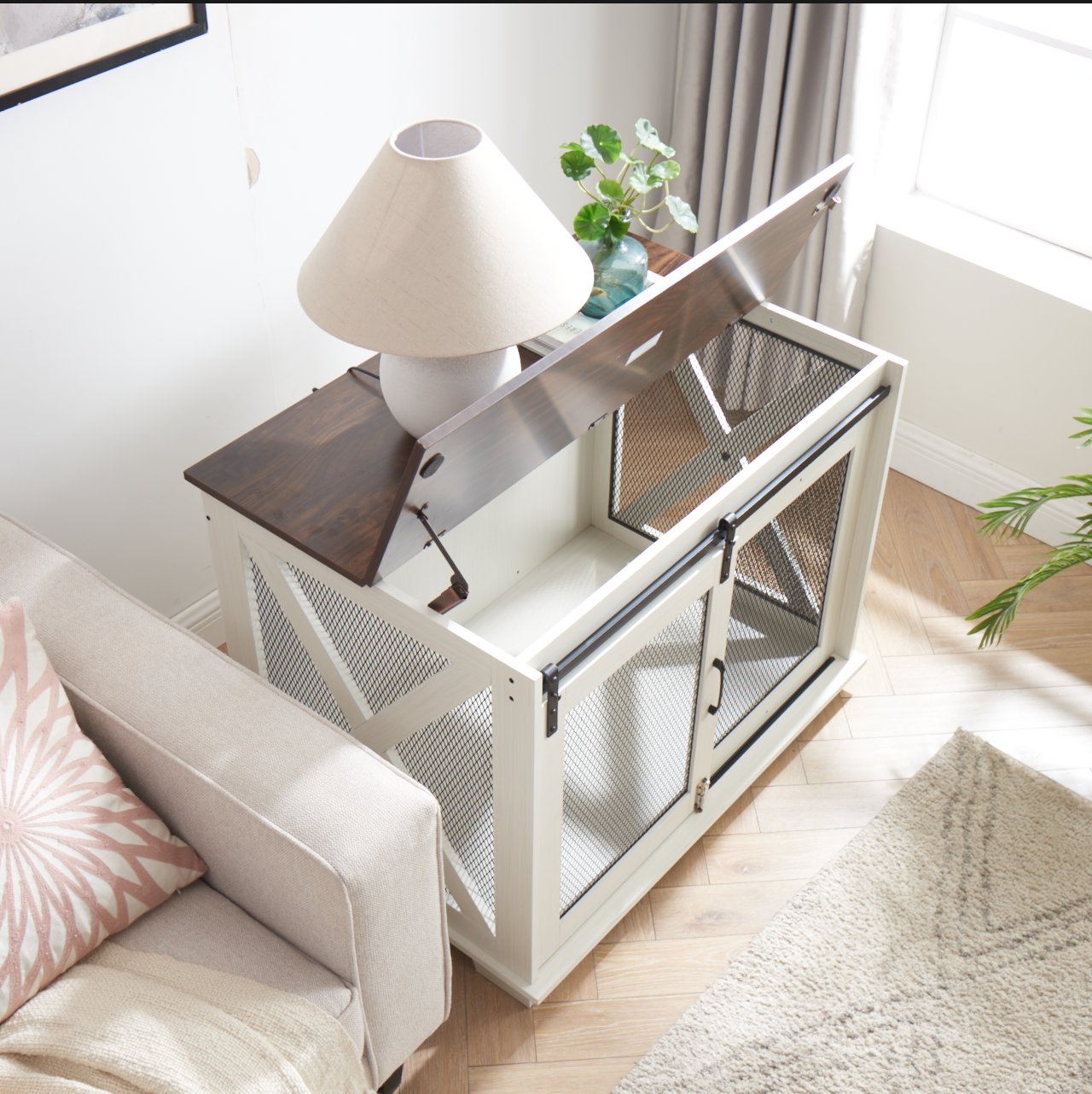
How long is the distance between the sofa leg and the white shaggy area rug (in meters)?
0.31

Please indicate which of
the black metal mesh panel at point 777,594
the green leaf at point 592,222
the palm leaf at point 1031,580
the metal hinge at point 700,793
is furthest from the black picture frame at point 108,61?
the palm leaf at point 1031,580

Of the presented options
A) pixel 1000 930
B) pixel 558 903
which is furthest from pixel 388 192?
pixel 1000 930

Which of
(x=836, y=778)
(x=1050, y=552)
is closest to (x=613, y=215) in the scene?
(x=1050, y=552)

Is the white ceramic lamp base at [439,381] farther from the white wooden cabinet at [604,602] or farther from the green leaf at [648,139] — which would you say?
the green leaf at [648,139]

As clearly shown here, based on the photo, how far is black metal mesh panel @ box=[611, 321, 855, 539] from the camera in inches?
78.6

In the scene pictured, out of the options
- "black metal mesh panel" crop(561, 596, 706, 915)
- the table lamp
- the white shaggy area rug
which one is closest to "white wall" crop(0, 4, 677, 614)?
the table lamp

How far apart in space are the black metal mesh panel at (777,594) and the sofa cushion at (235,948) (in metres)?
0.77

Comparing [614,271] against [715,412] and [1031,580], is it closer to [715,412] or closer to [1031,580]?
[715,412]

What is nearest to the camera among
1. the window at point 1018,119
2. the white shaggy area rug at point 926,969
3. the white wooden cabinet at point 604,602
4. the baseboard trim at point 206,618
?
the white wooden cabinet at point 604,602

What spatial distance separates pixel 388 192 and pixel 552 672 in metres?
0.58

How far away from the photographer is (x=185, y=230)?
197 centimetres

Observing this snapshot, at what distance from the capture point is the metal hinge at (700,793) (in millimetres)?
2000

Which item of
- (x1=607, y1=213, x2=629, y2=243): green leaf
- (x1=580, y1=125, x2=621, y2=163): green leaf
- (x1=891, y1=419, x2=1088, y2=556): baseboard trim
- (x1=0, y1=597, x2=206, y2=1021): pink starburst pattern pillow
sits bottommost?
(x1=891, y1=419, x2=1088, y2=556): baseboard trim

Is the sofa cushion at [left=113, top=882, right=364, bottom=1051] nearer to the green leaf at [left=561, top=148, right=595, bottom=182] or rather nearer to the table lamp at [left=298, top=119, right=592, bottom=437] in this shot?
the table lamp at [left=298, top=119, right=592, bottom=437]
